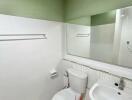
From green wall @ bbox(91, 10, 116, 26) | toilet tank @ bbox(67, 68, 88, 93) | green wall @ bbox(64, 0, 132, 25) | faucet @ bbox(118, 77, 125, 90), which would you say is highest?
green wall @ bbox(64, 0, 132, 25)

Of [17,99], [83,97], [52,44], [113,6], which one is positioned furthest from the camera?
[52,44]

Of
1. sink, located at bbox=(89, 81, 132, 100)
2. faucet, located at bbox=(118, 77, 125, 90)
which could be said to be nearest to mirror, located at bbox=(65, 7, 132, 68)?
faucet, located at bbox=(118, 77, 125, 90)

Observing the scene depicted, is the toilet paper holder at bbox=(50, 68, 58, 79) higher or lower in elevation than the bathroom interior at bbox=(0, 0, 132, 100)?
lower

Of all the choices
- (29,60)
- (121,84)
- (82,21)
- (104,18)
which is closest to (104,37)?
(104,18)

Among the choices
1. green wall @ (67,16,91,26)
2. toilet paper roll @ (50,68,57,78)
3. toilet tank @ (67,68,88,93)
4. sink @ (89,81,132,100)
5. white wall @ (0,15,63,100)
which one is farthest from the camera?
toilet paper roll @ (50,68,57,78)

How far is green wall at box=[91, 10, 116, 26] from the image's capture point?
4.08 ft

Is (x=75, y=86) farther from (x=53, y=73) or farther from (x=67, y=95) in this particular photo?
(x=53, y=73)

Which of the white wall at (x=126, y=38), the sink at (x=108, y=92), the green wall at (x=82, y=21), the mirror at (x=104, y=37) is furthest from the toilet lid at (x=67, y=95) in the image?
the green wall at (x=82, y=21)

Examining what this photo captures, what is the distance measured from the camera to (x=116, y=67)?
116 centimetres

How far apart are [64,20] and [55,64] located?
0.84 m

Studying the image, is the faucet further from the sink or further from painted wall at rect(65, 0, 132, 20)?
painted wall at rect(65, 0, 132, 20)

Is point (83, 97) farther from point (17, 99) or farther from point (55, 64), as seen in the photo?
point (17, 99)

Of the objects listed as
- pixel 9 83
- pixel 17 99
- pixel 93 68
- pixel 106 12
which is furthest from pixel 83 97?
pixel 106 12

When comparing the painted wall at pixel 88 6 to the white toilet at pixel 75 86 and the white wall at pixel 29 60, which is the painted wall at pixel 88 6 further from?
the white toilet at pixel 75 86
